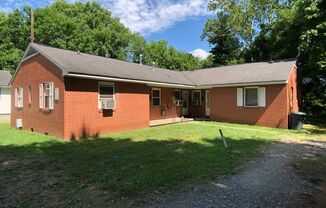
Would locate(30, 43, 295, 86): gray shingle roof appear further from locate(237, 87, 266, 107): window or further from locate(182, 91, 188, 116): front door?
locate(182, 91, 188, 116): front door

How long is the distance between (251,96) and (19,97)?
594 inches

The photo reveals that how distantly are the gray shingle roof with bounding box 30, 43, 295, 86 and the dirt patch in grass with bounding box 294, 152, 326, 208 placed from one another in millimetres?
7909

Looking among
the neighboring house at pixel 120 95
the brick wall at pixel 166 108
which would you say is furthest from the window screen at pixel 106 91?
the brick wall at pixel 166 108

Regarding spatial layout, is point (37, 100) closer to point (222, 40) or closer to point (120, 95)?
point (120, 95)

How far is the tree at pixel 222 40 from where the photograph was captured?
108ft

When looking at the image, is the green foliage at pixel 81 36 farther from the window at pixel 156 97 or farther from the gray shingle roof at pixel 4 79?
the window at pixel 156 97

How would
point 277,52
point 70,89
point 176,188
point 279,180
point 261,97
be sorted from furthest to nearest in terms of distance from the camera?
point 277,52 → point 261,97 → point 70,89 → point 279,180 → point 176,188

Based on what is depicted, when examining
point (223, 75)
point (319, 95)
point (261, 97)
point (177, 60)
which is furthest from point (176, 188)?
point (177, 60)

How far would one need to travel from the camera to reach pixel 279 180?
5281mm

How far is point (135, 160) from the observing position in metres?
6.86

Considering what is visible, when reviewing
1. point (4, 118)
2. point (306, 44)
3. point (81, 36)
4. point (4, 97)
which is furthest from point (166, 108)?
point (81, 36)

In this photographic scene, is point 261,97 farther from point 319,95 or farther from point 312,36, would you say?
point 319,95

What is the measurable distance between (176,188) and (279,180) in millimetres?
2414

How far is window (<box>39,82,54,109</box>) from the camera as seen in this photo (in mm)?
11359
